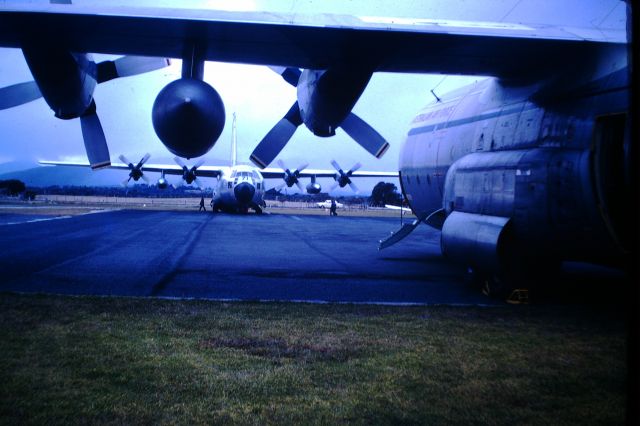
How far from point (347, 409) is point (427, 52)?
21.5ft

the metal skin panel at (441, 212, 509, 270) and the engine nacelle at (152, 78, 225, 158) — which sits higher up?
the engine nacelle at (152, 78, 225, 158)

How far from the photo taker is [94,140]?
11.1 metres

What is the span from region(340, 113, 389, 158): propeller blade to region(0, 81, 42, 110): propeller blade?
240 inches

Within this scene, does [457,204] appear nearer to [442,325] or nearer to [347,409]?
[442,325]

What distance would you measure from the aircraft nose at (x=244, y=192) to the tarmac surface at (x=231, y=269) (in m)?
19.2

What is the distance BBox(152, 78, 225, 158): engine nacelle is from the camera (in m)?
8.50

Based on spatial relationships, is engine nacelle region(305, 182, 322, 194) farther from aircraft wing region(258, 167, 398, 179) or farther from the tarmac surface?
the tarmac surface

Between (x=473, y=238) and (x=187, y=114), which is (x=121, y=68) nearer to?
(x=187, y=114)

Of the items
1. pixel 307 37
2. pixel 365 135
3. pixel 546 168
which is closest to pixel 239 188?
pixel 365 135

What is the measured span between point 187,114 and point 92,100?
3.37m

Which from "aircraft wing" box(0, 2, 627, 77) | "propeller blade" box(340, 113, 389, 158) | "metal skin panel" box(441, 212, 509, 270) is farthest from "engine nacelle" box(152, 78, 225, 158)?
"metal skin panel" box(441, 212, 509, 270)

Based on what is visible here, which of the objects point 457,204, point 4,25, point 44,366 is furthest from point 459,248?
point 4,25

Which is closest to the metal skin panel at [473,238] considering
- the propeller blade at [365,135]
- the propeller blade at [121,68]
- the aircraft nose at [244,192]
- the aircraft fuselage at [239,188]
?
the propeller blade at [365,135]

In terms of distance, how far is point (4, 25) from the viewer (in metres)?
7.60
